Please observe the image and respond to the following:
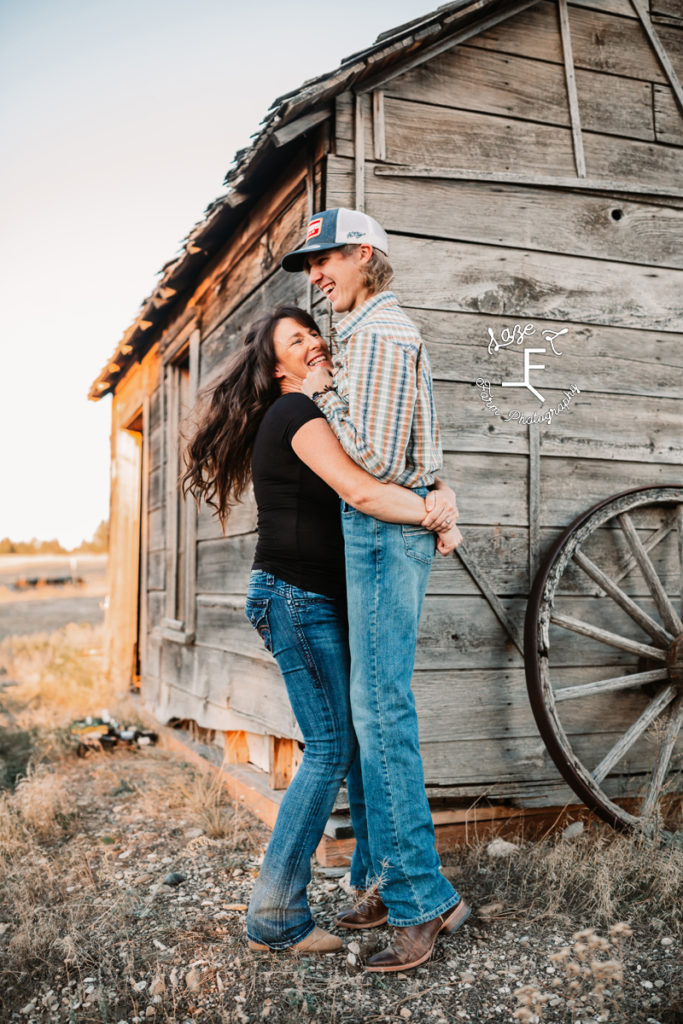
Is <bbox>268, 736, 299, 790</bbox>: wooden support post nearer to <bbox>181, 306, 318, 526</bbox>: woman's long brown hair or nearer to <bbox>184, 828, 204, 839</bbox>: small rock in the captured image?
<bbox>184, 828, 204, 839</bbox>: small rock

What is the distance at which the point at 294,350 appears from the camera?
263 centimetres

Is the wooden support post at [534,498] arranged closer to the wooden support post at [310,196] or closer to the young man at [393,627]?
the wooden support post at [310,196]

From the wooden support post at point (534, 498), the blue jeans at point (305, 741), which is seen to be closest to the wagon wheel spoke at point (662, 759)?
the wooden support post at point (534, 498)

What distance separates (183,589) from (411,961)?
398cm

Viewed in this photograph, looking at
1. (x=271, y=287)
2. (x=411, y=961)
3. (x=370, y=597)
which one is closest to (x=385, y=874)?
(x=411, y=961)

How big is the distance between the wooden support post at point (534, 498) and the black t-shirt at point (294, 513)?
4.55ft

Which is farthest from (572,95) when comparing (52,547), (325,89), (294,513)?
(52,547)

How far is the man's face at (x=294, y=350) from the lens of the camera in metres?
2.63

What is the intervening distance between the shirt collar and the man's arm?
0.33ft

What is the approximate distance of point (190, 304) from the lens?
5.92 m

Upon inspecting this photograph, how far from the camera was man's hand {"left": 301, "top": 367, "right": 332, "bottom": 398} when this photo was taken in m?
2.50

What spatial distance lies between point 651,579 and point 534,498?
627 mm

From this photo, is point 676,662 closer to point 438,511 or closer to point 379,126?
point 438,511

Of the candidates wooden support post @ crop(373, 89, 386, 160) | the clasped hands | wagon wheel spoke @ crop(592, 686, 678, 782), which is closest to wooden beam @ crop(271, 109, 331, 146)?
wooden support post @ crop(373, 89, 386, 160)
